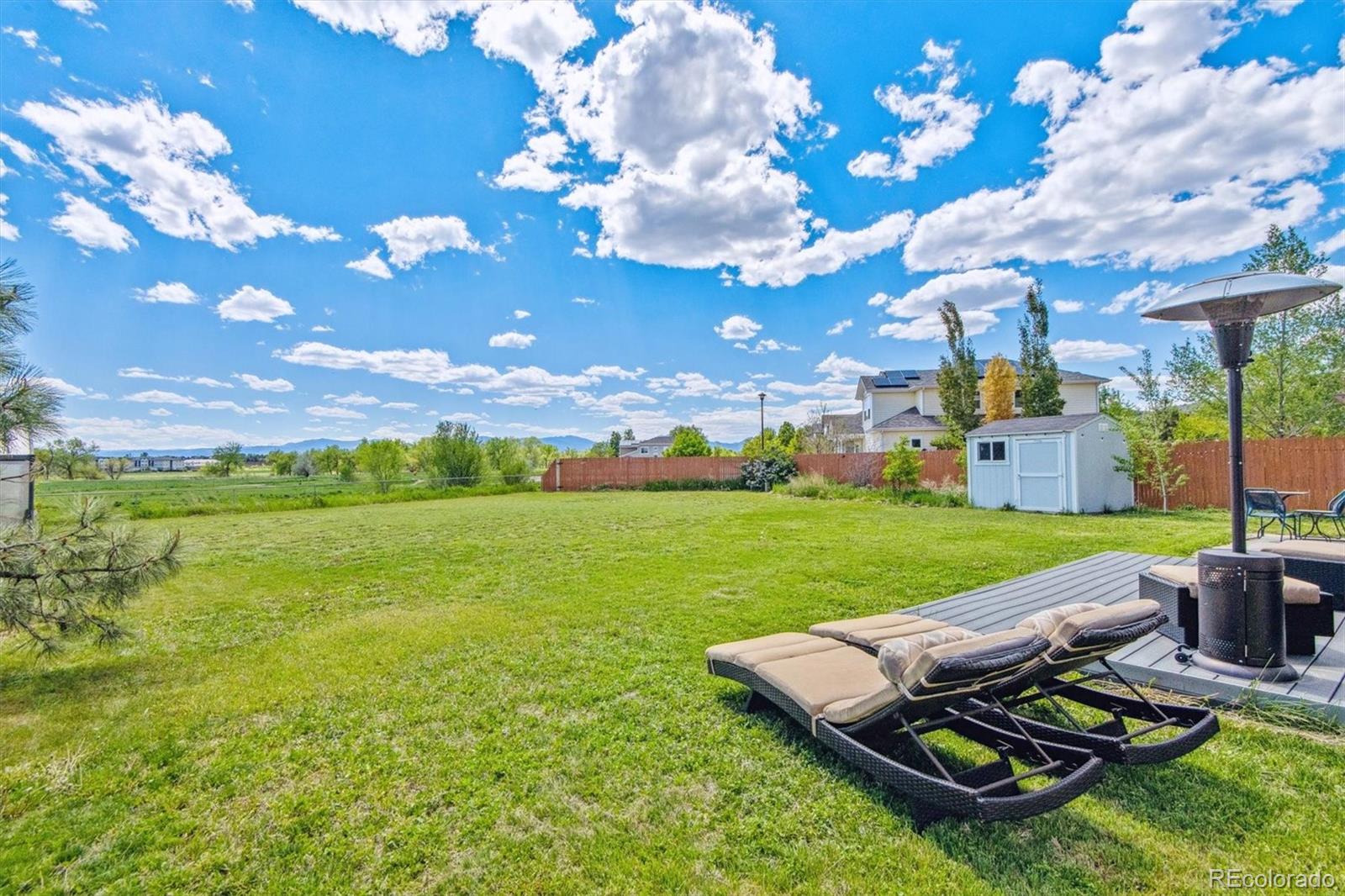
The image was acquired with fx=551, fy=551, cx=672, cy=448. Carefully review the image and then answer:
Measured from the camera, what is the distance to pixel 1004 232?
45.1ft

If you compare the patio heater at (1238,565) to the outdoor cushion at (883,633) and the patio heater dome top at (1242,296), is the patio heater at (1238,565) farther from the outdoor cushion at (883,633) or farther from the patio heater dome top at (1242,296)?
the outdoor cushion at (883,633)

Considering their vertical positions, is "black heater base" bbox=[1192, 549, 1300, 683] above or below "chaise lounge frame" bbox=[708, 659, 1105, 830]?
above

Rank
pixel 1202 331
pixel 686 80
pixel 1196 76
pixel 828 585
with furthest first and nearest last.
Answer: pixel 1202 331 < pixel 686 80 < pixel 1196 76 < pixel 828 585

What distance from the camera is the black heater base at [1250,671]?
2771 millimetres

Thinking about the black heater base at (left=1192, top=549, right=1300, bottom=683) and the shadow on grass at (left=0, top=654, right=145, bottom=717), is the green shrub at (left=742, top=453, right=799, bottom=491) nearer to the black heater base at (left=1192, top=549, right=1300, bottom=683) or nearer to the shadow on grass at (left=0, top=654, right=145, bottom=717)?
the black heater base at (left=1192, top=549, right=1300, bottom=683)

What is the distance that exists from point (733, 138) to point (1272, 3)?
7174 mm

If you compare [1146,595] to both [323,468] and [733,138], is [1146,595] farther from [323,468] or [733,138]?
[323,468]

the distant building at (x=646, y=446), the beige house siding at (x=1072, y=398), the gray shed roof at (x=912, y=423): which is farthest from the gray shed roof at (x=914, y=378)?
the distant building at (x=646, y=446)

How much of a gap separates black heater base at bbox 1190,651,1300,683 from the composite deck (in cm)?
3

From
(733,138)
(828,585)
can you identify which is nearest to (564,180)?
(733,138)

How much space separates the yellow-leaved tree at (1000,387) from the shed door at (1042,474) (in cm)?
1236

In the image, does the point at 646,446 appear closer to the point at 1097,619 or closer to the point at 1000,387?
the point at 1000,387

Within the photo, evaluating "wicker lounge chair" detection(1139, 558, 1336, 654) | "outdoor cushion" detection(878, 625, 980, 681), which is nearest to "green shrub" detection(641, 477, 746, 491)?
"wicker lounge chair" detection(1139, 558, 1336, 654)

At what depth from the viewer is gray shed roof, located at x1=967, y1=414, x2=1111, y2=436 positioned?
11969 mm
